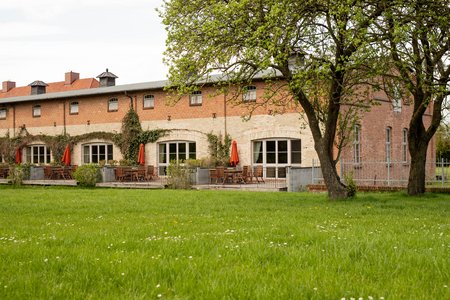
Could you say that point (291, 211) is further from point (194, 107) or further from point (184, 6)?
point (194, 107)

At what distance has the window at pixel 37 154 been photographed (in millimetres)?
32750

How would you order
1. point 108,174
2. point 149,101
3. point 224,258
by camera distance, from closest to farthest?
1. point 224,258
2. point 108,174
3. point 149,101

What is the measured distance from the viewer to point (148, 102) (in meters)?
28.8

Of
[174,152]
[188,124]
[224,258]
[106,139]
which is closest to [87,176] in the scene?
[174,152]

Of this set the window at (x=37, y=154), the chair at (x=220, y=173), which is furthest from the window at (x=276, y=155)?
the window at (x=37, y=154)

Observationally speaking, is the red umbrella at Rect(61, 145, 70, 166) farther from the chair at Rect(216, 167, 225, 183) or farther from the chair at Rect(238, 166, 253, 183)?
the chair at Rect(238, 166, 253, 183)

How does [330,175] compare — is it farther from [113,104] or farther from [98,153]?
[98,153]

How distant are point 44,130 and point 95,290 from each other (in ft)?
100.0

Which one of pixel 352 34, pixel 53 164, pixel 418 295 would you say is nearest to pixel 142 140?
pixel 53 164

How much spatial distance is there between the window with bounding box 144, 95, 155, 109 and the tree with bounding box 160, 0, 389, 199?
48.5 ft

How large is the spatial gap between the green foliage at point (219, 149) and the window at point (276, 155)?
4.79 feet

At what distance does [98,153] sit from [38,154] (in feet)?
17.0

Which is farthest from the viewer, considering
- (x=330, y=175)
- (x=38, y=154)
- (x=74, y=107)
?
(x=38, y=154)

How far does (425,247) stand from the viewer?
234 inches
